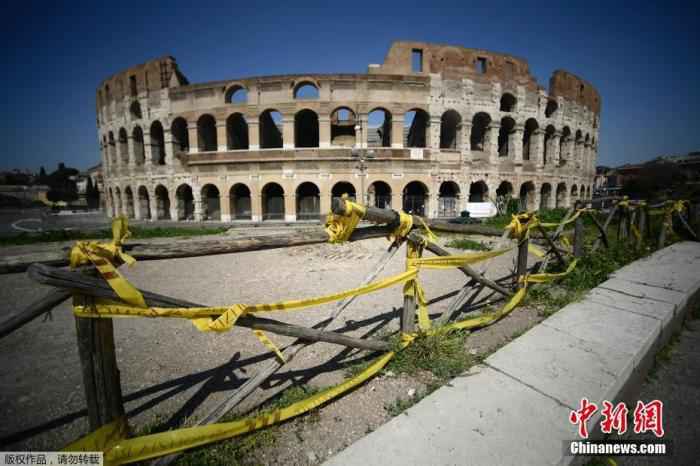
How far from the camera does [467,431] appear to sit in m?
1.67

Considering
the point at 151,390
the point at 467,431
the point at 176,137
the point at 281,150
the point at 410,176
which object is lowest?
the point at 151,390

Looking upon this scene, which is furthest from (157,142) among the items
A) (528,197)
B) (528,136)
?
(528,197)

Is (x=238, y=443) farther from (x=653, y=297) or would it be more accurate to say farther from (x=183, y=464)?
(x=653, y=297)

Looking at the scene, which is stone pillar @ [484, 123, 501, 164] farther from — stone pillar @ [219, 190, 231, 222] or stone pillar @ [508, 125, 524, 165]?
stone pillar @ [219, 190, 231, 222]

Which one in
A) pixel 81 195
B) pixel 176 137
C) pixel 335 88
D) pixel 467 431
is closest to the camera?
pixel 467 431

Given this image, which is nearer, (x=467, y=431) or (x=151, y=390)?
(x=467, y=431)

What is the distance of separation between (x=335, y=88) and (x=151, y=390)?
18.0 meters

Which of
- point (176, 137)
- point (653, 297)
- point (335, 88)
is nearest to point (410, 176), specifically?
point (335, 88)

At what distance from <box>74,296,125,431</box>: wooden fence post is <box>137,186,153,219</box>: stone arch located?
24772 millimetres

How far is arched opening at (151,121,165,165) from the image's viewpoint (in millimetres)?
19969

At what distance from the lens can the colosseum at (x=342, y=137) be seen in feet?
56.9

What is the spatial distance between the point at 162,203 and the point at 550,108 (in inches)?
1250

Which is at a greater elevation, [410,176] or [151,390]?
[410,176]

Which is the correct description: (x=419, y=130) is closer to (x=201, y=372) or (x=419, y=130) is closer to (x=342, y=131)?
(x=342, y=131)
